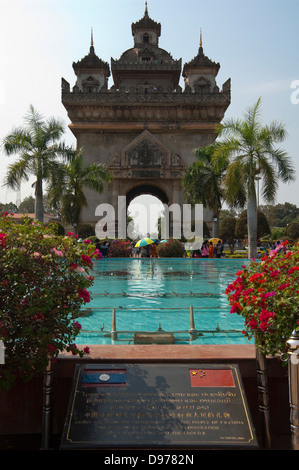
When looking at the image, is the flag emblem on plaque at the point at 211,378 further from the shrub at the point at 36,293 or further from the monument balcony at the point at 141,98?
the monument balcony at the point at 141,98

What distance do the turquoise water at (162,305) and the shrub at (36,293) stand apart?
2679mm

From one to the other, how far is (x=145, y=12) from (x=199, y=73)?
11.2 meters

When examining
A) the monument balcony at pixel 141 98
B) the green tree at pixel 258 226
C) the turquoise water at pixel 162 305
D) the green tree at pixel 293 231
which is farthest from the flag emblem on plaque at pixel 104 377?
the monument balcony at pixel 141 98

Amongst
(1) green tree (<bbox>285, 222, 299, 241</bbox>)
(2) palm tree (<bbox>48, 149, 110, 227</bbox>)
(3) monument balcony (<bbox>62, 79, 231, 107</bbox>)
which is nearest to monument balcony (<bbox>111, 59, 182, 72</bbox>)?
(3) monument balcony (<bbox>62, 79, 231, 107</bbox>)

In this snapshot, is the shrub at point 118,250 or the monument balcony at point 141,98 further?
the monument balcony at point 141,98

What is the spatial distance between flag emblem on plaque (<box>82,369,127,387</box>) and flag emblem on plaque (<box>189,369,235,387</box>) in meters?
0.62

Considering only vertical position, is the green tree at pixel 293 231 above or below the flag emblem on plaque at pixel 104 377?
above

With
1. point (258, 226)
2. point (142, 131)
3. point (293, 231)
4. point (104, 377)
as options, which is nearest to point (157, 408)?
point (104, 377)

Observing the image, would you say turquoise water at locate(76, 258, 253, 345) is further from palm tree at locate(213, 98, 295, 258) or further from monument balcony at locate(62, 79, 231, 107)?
monument balcony at locate(62, 79, 231, 107)

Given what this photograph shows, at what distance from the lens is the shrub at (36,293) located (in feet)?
11.5

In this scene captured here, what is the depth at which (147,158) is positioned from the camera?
113 ft

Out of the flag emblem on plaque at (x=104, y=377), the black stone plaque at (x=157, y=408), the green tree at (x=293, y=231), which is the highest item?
the green tree at (x=293, y=231)

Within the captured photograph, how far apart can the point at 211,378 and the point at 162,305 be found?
246 inches

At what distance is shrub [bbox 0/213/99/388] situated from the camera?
350cm
